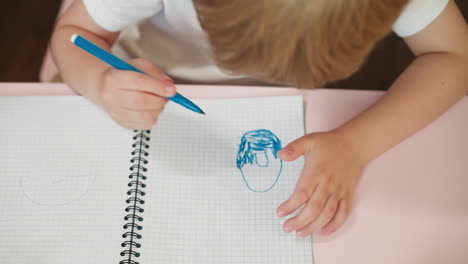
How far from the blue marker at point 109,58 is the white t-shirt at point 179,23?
Result: 124 millimetres

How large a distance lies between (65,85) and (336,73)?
392 millimetres

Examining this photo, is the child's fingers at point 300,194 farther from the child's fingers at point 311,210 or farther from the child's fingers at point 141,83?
the child's fingers at point 141,83

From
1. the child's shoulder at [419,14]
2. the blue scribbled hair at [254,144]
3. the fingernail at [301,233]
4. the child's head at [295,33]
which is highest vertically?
the child's shoulder at [419,14]

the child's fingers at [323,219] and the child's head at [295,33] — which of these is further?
the child's fingers at [323,219]

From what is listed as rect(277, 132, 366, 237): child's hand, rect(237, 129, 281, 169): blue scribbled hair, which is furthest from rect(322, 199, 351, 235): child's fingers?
rect(237, 129, 281, 169): blue scribbled hair

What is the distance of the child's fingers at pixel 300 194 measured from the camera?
52cm

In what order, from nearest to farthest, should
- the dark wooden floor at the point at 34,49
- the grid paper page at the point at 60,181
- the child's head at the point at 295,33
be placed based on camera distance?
the child's head at the point at 295,33
the grid paper page at the point at 60,181
the dark wooden floor at the point at 34,49

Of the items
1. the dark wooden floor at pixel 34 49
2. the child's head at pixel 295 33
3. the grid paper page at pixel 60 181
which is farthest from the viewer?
the dark wooden floor at pixel 34 49

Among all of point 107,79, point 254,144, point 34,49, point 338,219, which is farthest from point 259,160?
point 34,49

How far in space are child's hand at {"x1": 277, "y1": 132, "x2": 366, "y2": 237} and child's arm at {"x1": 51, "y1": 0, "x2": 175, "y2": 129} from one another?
0.58ft

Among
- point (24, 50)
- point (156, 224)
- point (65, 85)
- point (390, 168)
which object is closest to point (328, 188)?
point (390, 168)

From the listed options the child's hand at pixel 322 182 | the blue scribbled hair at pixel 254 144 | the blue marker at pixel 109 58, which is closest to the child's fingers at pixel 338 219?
the child's hand at pixel 322 182

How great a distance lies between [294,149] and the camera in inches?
21.2

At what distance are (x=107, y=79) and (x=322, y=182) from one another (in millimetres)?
309
